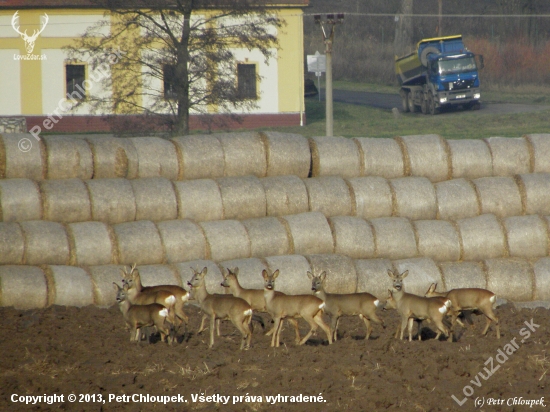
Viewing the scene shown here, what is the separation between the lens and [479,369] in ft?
32.0

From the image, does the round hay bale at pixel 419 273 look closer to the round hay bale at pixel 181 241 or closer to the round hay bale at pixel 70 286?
the round hay bale at pixel 181 241

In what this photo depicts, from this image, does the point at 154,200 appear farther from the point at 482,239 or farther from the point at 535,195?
the point at 535,195

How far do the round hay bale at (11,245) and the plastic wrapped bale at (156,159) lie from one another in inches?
107

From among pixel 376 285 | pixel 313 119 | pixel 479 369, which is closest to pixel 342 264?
pixel 376 285

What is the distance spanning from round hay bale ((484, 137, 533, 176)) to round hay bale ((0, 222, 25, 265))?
30.4ft

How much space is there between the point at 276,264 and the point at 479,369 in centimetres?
534

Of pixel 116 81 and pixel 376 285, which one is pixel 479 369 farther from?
pixel 116 81

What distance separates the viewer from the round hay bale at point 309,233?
15.0 metres

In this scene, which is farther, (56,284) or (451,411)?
(56,284)

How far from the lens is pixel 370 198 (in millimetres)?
15922

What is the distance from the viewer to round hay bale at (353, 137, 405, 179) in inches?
644

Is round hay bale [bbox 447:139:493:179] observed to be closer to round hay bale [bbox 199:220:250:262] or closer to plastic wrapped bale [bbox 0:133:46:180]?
round hay bale [bbox 199:220:250:262]

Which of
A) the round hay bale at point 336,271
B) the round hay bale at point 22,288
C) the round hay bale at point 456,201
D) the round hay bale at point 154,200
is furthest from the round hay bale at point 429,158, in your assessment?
the round hay bale at point 22,288

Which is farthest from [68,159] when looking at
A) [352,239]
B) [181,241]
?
[352,239]
